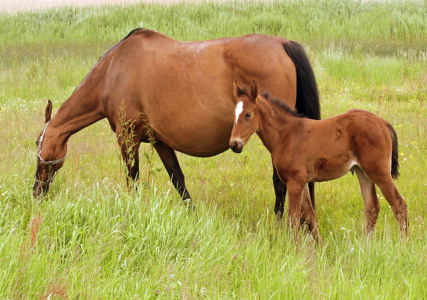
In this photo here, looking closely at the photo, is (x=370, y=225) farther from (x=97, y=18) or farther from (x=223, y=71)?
(x=97, y=18)

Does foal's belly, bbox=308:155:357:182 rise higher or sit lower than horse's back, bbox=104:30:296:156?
lower

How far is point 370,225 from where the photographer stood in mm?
5238

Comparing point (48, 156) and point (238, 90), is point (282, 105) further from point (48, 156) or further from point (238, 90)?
point (48, 156)

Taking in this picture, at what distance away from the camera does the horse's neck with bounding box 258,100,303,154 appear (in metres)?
5.20

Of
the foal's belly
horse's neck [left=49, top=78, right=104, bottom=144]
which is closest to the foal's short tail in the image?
the foal's belly

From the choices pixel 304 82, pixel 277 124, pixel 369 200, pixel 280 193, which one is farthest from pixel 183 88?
pixel 369 200

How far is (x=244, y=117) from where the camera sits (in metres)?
4.99

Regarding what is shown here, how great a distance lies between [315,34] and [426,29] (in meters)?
3.50

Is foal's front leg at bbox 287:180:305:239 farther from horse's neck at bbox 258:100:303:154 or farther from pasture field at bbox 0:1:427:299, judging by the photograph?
horse's neck at bbox 258:100:303:154

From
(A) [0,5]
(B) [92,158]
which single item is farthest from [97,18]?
(B) [92,158]

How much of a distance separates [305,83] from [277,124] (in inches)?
29.6

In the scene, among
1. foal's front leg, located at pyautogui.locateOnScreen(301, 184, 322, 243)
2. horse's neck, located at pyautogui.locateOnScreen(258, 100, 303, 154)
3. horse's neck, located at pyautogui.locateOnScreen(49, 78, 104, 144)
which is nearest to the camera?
horse's neck, located at pyautogui.locateOnScreen(258, 100, 303, 154)

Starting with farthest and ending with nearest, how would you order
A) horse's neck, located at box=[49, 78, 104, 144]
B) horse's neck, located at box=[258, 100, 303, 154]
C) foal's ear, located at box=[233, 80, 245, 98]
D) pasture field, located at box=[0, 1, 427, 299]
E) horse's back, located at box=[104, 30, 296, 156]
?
horse's neck, located at box=[49, 78, 104, 144]
horse's back, located at box=[104, 30, 296, 156]
horse's neck, located at box=[258, 100, 303, 154]
foal's ear, located at box=[233, 80, 245, 98]
pasture field, located at box=[0, 1, 427, 299]

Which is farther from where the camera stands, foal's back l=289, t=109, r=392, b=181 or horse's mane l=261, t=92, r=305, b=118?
horse's mane l=261, t=92, r=305, b=118
